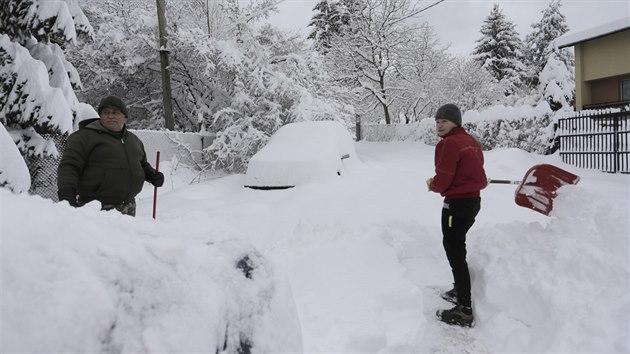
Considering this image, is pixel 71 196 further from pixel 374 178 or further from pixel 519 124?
pixel 519 124

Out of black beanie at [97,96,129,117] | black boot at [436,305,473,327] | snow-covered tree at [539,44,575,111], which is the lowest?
black boot at [436,305,473,327]

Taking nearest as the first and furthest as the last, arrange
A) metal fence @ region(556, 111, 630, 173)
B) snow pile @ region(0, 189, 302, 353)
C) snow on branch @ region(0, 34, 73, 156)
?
snow pile @ region(0, 189, 302, 353), snow on branch @ region(0, 34, 73, 156), metal fence @ region(556, 111, 630, 173)

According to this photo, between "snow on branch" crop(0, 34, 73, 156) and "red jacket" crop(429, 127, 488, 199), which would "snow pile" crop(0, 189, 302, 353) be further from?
"snow on branch" crop(0, 34, 73, 156)

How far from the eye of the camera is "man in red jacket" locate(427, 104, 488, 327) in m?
2.94

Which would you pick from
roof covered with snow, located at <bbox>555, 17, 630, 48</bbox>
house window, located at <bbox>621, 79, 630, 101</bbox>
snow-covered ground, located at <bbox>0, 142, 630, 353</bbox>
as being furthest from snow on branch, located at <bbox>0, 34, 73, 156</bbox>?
house window, located at <bbox>621, 79, 630, 101</bbox>

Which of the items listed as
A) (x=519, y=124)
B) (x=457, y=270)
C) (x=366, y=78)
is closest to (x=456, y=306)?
(x=457, y=270)

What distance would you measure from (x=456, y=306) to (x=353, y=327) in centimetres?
85

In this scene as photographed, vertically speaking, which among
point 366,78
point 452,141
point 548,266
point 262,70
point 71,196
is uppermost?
point 366,78

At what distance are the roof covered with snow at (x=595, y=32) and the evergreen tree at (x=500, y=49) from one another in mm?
14844

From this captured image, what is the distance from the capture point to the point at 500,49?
29.0 m

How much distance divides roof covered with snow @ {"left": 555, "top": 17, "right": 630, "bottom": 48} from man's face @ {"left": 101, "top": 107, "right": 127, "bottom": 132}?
14988mm

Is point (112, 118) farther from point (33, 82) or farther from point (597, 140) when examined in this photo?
point (597, 140)

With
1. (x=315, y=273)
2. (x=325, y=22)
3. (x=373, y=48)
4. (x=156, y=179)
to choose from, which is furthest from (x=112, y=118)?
(x=325, y=22)

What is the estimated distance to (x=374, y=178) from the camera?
766 centimetres
